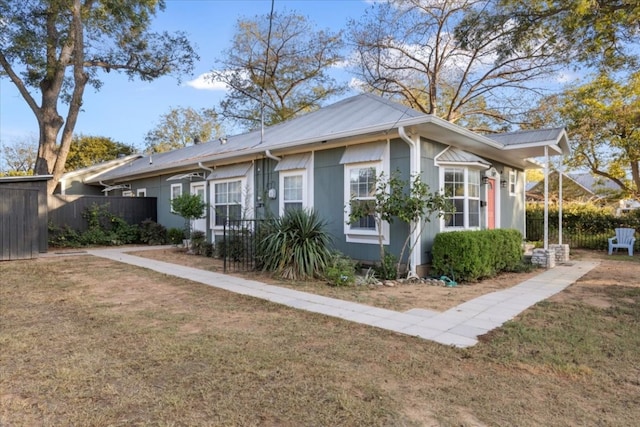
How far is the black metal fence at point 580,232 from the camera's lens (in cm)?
1410

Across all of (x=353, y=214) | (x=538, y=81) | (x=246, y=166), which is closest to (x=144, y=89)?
(x=246, y=166)

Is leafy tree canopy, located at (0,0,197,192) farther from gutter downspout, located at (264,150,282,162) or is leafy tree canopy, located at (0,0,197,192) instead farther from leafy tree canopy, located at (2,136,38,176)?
leafy tree canopy, located at (2,136,38,176)

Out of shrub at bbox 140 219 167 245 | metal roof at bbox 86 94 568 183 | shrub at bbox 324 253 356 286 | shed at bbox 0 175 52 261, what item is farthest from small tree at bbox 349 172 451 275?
shrub at bbox 140 219 167 245

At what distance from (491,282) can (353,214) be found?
3.08 m

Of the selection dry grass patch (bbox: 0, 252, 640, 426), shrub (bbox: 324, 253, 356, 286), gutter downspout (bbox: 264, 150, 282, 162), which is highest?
gutter downspout (bbox: 264, 150, 282, 162)

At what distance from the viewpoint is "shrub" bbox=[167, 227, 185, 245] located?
14.5 metres

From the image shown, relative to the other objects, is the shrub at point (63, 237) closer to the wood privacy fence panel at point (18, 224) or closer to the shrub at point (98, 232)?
the shrub at point (98, 232)

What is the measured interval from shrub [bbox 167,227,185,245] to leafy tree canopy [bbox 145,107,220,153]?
843 inches

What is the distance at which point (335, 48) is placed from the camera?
76.2 ft

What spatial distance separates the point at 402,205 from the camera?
7223mm

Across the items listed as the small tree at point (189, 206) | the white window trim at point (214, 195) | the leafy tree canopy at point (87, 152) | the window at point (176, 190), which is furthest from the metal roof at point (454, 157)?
the leafy tree canopy at point (87, 152)

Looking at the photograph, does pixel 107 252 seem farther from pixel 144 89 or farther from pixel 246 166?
pixel 144 89

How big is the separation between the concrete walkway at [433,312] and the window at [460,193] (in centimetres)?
185

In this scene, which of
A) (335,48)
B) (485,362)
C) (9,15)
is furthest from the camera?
(335,48)
